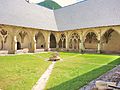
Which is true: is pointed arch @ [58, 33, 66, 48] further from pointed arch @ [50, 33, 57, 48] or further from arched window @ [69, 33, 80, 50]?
arched window @ [69, 33, 80, 50]

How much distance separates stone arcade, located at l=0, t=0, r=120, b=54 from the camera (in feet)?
71.9

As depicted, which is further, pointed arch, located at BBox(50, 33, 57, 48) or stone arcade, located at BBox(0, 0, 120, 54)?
pointed arch, located at BBox(50, 33, 57, 48)

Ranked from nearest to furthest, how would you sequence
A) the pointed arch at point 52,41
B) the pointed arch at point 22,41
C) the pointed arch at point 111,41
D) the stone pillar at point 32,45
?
the stone pillar at point 32,45, the pointed arch at point 111,41, the pointed arch at point 22,41, the pointed arch at point 52,41

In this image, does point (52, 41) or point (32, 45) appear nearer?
point (32, 45)

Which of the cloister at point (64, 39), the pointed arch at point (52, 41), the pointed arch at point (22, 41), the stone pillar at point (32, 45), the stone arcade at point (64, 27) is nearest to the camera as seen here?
the stone arcade at point (64, 27)

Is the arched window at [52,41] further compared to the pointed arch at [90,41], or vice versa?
the arched window at [52,41]

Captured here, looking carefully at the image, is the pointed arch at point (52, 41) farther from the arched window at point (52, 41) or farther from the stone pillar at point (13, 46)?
the stone pillar at point (13, 46)

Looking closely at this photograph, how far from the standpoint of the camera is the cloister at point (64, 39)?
22100 mm

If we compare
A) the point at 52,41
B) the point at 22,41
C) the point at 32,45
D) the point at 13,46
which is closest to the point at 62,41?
the point at 52,41

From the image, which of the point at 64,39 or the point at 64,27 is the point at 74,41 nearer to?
the point at 64,39

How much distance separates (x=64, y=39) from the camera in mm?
27891

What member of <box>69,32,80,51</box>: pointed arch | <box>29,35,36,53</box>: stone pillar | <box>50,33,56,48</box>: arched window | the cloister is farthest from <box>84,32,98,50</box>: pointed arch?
<box>29,35,36,53</box>: stone pillar

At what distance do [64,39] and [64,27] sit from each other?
203 centimetres

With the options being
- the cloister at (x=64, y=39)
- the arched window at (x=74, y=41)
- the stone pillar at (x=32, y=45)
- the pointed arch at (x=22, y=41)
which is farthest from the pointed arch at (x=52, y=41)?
the stone pillar at (x=32, y=45)
